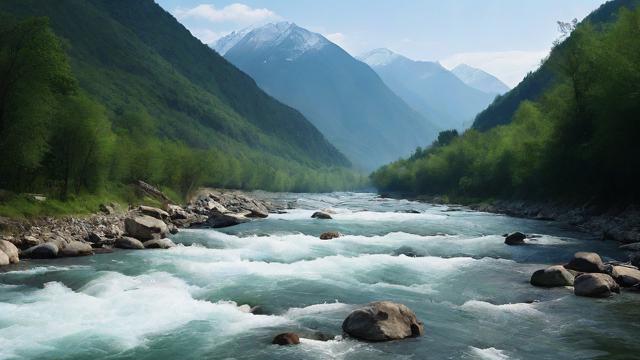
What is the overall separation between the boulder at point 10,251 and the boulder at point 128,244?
31.2 ft

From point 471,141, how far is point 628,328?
149 metres

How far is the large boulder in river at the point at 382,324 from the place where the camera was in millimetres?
22078

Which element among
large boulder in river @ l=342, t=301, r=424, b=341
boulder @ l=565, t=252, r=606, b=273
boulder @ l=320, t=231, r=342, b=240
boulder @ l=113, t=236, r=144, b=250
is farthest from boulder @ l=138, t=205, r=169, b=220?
large boulder in river @ l=342, t=301, r=424, b=341

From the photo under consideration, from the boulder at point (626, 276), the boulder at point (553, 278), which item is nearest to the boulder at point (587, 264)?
the boulder at point (626, 276)

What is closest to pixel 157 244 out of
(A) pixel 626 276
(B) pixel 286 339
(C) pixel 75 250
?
(C) pixel 75 250

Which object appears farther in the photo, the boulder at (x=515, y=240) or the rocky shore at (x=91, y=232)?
the boulder at (x=515, y=240)

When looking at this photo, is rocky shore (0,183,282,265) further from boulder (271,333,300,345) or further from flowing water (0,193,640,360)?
boulder (271,333,300,345)

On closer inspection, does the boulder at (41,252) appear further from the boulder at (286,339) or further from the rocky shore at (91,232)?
the boulder at (286,339)

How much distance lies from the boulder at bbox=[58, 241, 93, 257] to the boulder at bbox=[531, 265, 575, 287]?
35.1m

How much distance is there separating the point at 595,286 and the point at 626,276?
11.6ft

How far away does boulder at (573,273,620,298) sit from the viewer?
1151 inches

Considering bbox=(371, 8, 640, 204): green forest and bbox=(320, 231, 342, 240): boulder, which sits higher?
bbox=(371, 8, 640, 204): green forest

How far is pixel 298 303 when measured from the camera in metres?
28.5

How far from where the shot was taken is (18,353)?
803 inches
